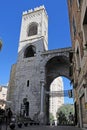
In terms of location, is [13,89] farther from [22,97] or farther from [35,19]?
[35,19]

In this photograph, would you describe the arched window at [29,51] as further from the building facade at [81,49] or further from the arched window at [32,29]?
the building facade at [81,49]

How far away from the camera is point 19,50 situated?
31734 mm

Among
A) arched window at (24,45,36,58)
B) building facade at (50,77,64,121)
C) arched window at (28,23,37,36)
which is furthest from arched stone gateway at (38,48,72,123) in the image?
building facade at (50,77,64,121)

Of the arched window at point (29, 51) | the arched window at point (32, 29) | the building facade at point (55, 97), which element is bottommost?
the building facade at point (55, 97)

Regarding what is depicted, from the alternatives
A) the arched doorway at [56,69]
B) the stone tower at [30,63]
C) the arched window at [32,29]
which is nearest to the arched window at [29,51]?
the stone tower at [30,63]

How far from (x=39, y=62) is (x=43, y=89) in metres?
4.92

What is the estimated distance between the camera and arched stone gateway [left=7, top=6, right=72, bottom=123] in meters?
26.0

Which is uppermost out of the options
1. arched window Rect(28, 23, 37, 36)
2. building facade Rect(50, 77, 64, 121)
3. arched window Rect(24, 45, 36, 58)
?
arched window Rect(28, 23, 37, 36)

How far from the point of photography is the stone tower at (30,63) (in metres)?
26.3

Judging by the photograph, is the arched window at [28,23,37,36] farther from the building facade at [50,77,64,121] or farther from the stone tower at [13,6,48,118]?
the building facade at [50,77,64,121]

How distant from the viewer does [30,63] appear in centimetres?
2927

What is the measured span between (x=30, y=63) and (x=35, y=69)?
1.77 m

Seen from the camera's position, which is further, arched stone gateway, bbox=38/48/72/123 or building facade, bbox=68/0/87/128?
arched stone gateway, bbox=38/48/72/123

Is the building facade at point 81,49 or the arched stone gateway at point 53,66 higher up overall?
the arched stone gateway at point 53,66
